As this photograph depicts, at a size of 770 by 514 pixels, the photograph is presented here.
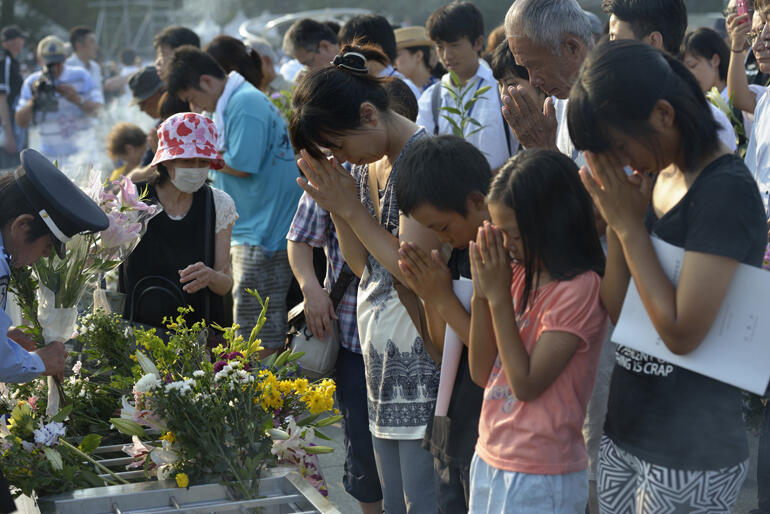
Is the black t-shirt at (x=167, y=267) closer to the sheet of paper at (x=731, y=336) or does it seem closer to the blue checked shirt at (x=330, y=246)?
the blue checked shirt at (x=330, y=246)

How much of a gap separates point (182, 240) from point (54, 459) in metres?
1.57

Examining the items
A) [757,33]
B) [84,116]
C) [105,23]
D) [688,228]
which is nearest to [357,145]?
[688,228]

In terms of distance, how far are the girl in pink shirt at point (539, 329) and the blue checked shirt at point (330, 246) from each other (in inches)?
45.6

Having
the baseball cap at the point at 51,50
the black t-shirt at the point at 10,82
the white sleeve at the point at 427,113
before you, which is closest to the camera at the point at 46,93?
the baseball cap at the point at 51,50

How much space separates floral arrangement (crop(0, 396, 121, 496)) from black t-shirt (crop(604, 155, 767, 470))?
55.5 inches

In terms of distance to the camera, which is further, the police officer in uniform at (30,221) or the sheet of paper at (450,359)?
the police officer in uniform at (30,221)

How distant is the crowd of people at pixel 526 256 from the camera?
1.90m

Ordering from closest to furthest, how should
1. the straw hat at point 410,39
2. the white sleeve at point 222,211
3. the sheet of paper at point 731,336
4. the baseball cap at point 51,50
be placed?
1. the sheet of paper at point 731,336
2. the white sleeve at point 222,211
3. the straw hat at point 410,39
4. the baseball cap at point 51,50

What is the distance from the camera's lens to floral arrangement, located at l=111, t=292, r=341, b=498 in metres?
2.46

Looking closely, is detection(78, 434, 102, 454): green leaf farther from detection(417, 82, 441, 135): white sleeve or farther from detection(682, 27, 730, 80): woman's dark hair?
detection(682, 27, 730, 80): woman's dark hair

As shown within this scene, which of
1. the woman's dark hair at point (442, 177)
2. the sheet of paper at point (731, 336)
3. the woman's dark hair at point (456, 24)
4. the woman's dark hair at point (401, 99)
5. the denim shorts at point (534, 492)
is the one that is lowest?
the denim shorts at point (534, 492)

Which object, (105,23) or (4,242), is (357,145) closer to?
(4,242)

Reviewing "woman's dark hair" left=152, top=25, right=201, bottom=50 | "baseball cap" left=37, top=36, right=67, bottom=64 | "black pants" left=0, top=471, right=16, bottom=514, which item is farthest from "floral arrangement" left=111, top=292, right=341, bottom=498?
"baseball cap" left=37, top=36, right=67, bottom=64

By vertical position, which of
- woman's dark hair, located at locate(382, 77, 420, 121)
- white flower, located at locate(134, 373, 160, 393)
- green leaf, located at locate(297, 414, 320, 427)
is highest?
woman's dark hair, located at locate(382, 77, 420, 121)
